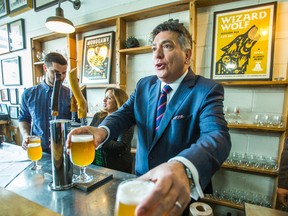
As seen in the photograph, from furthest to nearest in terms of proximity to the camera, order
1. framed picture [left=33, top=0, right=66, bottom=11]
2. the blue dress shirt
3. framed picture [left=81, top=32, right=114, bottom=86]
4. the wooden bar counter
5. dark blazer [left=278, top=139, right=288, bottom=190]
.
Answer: framed picture [left=33, top=0, right=66, bottom=11] → framed picture [left=81, top=32, right=114, bottom=86] → the blue dress shirt → dark blazer [left=278, top=139, right=288, bottom=190] → the wooden bar counter

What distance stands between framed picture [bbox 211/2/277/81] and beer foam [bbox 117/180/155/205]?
1912 millimetres

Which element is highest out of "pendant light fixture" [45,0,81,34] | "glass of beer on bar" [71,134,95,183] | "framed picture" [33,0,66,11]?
"framed picture" [33,0,66,11]

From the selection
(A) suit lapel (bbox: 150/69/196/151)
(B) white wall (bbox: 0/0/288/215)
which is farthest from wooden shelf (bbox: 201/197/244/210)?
(A) suit lapel (bbox: 150/69/196/151)

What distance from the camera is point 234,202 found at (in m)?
1.98

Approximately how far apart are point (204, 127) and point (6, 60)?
5099 millimetres

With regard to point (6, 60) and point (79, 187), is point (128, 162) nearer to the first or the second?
point (79, 187)

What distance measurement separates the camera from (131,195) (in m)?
0.41

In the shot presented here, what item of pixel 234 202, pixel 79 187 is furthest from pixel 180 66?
pixel 234 202

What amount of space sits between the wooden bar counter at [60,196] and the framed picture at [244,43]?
1.64 metres

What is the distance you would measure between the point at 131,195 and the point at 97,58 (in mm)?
2782

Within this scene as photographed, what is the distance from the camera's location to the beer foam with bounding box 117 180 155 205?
0.40 meters

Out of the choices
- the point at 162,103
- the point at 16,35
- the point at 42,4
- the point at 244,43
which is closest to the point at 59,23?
the point at 42,4

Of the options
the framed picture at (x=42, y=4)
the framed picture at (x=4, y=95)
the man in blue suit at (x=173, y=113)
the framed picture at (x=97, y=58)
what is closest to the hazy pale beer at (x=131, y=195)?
the man in blue suit at (x=173, y=113)

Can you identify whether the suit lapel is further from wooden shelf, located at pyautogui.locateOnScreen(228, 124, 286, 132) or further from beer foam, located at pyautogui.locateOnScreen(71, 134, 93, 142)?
wooden shelf, located at pyautogui.locateOnScreen(228, 124, 286, 132)
